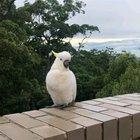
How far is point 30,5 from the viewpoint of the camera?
11992mm

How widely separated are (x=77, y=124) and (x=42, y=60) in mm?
10497

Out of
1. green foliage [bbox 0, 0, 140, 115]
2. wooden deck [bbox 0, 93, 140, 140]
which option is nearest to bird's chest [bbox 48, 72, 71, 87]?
wooden deck [bbox 0, 93, 140, 140]

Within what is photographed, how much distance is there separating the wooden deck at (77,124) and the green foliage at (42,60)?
5.02 meters

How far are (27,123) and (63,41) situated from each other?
38.6 ft

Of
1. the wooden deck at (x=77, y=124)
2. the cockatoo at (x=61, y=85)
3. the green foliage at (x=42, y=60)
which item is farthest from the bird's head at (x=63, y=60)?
the green foliage at (x=42, y=60)

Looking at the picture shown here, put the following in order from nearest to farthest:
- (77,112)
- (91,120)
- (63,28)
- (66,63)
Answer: (91,120) → (77,112) → (66,63) → (63,28)

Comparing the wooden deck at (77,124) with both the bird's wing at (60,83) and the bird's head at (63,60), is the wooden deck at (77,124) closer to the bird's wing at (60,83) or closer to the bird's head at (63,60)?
the bird's wing at (60,83)

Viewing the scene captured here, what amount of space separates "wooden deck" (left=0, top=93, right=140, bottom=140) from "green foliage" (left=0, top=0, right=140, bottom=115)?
5024 millimetres

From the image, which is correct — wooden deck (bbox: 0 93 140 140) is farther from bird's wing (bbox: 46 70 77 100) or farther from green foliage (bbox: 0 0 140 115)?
green foliage (bbox: 0 0 140 115)

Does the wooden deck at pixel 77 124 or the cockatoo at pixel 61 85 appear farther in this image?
the cockatoo at pixel 61 85

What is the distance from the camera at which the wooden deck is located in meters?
1.32

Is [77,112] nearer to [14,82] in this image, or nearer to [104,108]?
[104,108]

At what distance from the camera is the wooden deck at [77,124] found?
1321 millimetres

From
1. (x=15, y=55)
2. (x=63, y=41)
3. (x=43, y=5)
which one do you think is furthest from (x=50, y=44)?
(x=15, y=55)
